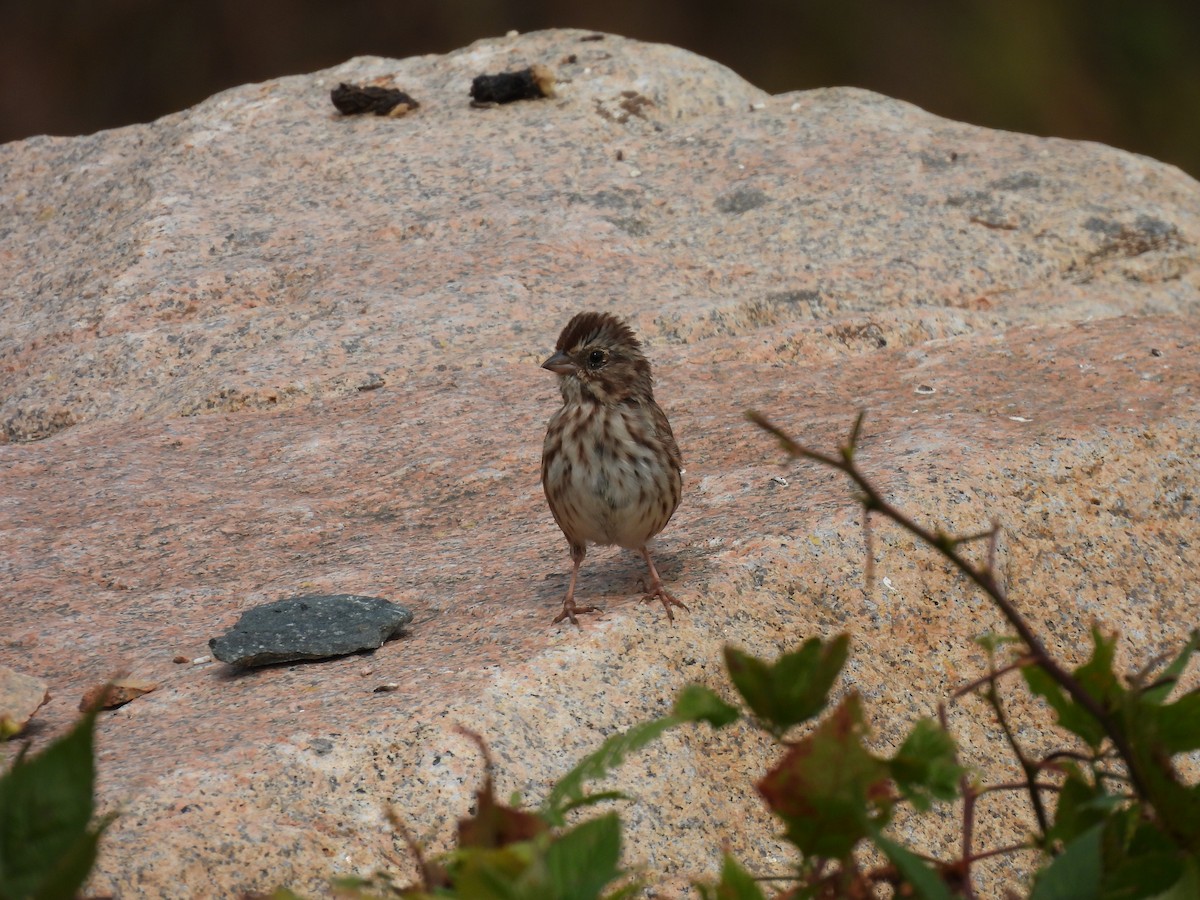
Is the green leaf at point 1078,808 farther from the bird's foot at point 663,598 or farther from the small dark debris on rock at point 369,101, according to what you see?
the small dark debris on rock at point 369,101

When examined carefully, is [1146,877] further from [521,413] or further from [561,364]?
[521,413]

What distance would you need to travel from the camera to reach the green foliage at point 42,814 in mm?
873

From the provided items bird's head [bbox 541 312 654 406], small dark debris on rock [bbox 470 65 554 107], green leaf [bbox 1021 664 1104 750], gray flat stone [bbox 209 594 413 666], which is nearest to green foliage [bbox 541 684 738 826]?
green leaf [bbox 1021 664 1104 750]

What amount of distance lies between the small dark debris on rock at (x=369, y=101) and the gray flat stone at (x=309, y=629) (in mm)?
4295

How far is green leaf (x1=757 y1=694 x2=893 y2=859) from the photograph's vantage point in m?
1.00

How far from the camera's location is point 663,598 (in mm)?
3346

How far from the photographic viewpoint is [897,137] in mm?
6980

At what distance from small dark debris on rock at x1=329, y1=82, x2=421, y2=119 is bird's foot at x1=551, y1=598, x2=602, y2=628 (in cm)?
450

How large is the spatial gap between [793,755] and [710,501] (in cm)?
321

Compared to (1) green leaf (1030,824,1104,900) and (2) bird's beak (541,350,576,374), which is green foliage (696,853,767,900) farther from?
(2) bird's beak (541,350,576,374)

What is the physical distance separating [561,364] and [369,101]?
3726 mm

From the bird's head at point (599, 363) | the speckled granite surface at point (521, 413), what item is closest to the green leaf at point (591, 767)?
the speckled granite surface at point (521, 413)

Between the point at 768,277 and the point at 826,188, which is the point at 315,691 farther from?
the point at 826,188

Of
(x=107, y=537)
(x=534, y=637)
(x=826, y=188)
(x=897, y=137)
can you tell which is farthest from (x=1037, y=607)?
(x=897, y=137)
